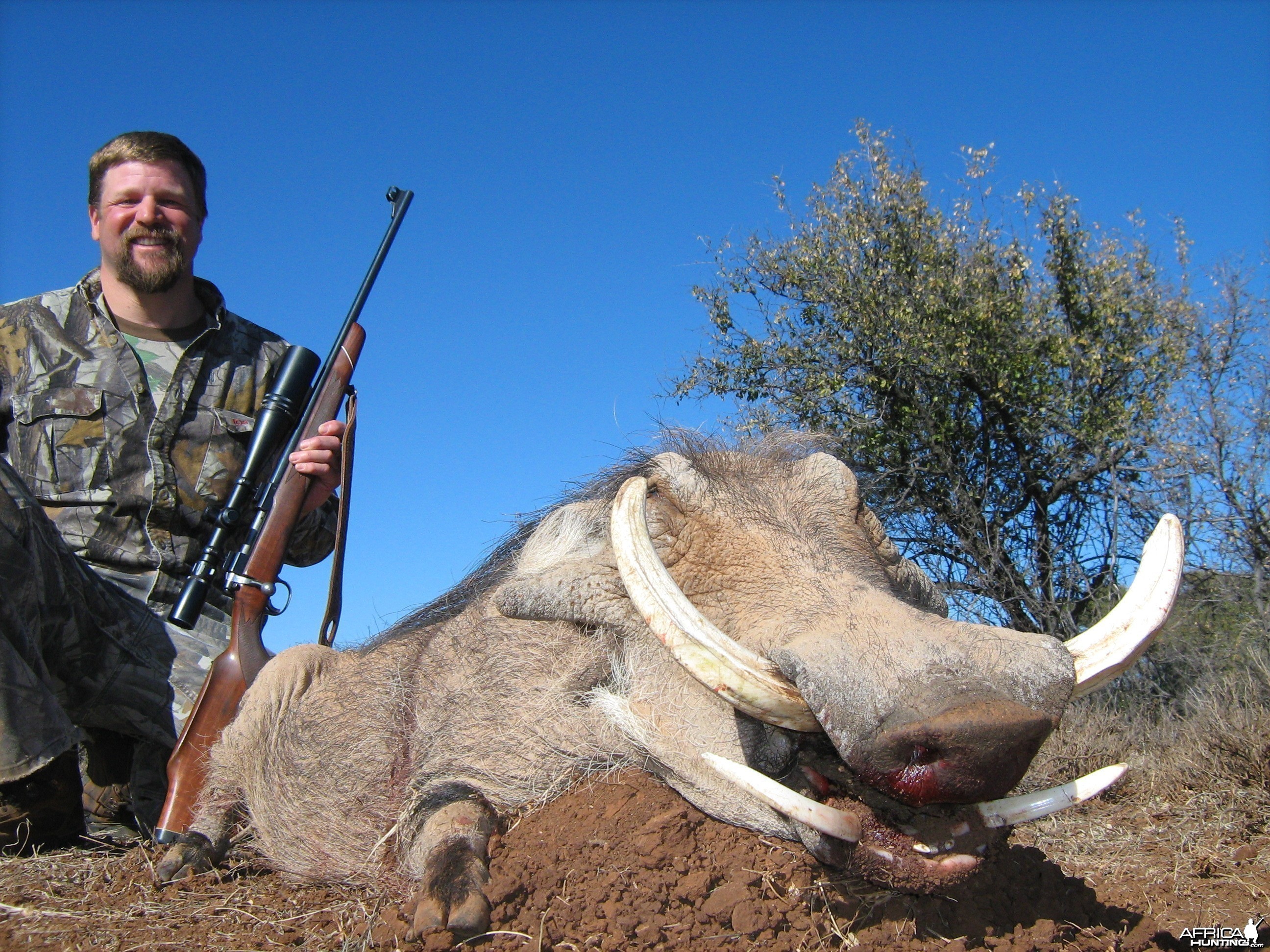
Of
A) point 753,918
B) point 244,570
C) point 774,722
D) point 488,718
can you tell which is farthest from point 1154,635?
point 244,570

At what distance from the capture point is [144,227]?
4.31m

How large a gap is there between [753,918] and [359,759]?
1.22 m

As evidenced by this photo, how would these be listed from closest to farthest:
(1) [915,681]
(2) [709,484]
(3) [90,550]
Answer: (1) [915,681]
(2) [709,484]
(3) [90,550]

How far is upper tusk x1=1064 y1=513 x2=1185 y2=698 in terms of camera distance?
1.74 meters

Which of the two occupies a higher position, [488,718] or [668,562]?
[668,562]

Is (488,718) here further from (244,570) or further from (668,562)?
(244,570)

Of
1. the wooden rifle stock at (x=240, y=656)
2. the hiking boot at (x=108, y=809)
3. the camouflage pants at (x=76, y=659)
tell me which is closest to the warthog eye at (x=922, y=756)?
the wooden rifle stock at (x=240, y=656)

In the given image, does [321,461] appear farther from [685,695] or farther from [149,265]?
[685,695]

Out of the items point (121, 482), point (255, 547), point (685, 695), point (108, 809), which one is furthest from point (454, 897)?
point (121, 482)

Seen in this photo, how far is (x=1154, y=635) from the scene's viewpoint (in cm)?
176

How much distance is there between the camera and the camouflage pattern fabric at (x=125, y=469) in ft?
12.1

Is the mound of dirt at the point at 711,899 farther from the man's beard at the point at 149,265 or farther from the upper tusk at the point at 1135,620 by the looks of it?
the man's beard at the point at 149,265

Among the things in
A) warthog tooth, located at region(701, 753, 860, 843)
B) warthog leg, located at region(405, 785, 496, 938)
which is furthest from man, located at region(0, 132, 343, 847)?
warthog tooth, located at region(701, 753, 860, 843)

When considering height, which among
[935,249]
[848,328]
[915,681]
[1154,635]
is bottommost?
[915,681]
